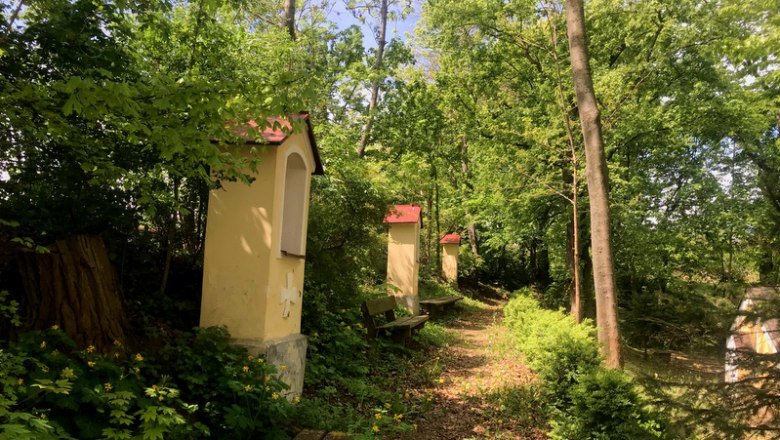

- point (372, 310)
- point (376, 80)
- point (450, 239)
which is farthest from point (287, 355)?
point (450, 239)

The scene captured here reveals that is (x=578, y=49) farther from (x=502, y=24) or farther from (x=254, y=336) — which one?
(x=254, y=336)

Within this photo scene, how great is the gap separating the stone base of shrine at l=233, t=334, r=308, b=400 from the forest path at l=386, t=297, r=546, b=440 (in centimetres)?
136

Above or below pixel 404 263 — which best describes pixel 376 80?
above

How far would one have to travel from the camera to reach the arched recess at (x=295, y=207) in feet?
19.7

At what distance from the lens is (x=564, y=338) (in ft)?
21.2

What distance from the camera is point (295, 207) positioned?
6051mm

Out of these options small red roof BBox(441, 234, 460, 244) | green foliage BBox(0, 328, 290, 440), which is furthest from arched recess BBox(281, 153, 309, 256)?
small red roof BBox(441, 234, 460, 244)

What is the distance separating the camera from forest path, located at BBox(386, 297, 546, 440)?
546 centimetres

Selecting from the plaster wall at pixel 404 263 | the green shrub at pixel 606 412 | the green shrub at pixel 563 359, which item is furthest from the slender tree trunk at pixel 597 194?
the plaster wall at pixel 404 263

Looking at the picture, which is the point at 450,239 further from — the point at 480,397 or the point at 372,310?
the point at 480,397

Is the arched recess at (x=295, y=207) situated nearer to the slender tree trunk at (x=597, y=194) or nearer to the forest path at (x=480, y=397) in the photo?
the forest path at (x=480, y=397)

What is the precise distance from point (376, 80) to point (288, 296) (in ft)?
29.9

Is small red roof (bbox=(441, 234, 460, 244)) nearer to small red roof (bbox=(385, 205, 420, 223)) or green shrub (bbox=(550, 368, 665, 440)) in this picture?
small red roof (bbox=(385, 205, 420, 223))

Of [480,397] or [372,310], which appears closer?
[480,397]
